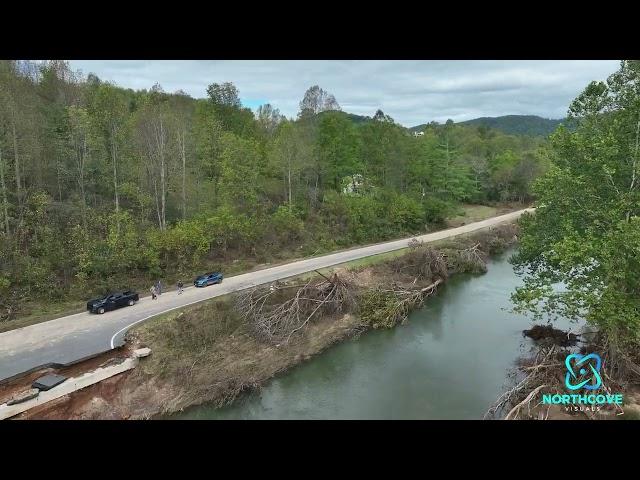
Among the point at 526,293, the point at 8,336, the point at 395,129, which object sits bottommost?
the point at 8,336

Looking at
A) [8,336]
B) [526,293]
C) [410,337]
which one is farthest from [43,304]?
[526,293]

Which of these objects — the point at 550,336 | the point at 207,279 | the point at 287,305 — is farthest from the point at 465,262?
the point at 207,279

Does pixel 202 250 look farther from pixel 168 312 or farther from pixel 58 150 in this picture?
pixel 58 150

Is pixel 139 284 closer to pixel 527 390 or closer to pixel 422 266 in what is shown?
pixel 422 266

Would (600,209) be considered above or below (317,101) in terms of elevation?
below

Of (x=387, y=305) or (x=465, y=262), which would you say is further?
(x=465, y=262)
